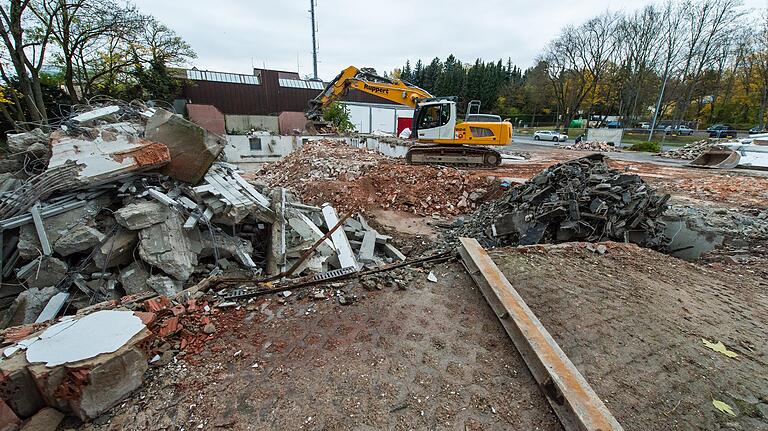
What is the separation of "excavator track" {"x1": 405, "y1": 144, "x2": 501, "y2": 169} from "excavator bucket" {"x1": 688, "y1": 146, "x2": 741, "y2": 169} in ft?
31.6

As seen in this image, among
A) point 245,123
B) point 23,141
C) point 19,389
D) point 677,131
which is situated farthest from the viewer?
point 677,131

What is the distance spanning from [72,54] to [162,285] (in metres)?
17.9

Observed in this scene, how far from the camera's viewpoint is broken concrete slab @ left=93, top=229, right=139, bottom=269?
155 inches

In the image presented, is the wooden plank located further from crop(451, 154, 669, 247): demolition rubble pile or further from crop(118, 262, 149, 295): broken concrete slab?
crop(451, 154, 669, 247): demolition rubble pile

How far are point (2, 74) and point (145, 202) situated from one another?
14675 mm

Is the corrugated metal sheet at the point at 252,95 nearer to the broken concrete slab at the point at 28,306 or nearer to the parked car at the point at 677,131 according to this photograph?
the broken concrete slab at the point at 28,306

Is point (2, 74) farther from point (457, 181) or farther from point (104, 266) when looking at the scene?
point (457, 181)

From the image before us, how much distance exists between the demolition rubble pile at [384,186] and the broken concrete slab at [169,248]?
164 inches

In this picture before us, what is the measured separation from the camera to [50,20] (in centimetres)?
1242

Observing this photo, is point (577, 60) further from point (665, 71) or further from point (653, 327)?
point (653, 327)

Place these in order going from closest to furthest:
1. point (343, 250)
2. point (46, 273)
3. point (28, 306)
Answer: point (28, 306) < point (46, 273) < point (343, 250)

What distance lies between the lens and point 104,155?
14.0 ft

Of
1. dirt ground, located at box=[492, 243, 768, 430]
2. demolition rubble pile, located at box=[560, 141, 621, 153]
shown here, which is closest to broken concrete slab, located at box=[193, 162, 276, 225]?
dirt ground, located at box=[492, 243, 768, 430]

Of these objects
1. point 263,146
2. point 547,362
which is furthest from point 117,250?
point 263,146
